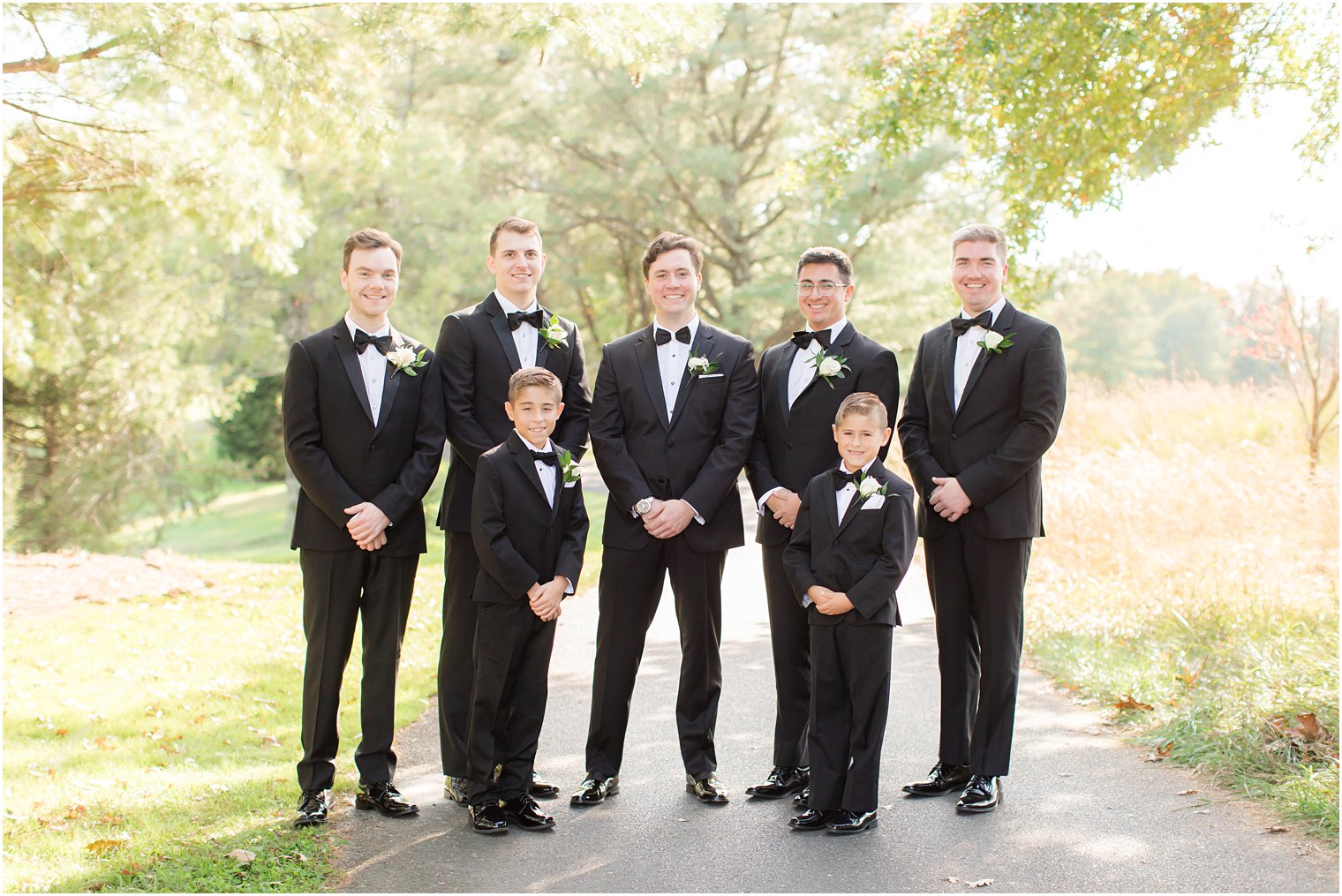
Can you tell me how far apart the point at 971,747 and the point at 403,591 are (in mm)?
2533

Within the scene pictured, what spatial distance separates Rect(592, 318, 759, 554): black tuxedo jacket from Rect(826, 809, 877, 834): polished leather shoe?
1.20 meters

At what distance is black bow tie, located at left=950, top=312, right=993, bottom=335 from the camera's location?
486 cm

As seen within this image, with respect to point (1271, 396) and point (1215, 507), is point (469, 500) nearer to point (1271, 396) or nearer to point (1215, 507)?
point (1215, 507)

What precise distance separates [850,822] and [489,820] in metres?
1.43

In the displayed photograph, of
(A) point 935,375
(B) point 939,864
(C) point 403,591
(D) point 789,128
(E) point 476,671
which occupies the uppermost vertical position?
(D) point 789,128

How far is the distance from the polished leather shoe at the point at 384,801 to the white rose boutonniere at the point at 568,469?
4.88 ft

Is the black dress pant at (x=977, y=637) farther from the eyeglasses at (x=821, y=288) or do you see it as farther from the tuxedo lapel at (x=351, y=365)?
the tuxedo lapel at (x=351, y=365)

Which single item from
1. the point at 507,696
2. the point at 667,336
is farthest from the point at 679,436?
the point at 507,696

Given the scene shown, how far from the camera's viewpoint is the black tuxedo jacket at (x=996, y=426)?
4715mm

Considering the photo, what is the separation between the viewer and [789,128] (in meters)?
24.0

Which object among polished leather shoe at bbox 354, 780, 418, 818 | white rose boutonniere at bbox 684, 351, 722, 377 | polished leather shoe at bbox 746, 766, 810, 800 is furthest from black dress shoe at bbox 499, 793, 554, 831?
white rose boutonniere at bbox 684, 351, 722, 377

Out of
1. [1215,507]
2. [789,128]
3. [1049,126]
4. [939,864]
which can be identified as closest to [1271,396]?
[1215,507]

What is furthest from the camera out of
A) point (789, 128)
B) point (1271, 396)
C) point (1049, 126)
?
point (789, 128)

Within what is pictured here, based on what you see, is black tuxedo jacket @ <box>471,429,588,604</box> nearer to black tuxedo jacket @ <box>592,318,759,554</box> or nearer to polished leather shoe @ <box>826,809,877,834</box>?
black tuxedo jacket @ <box>592,318,759,554</box>
